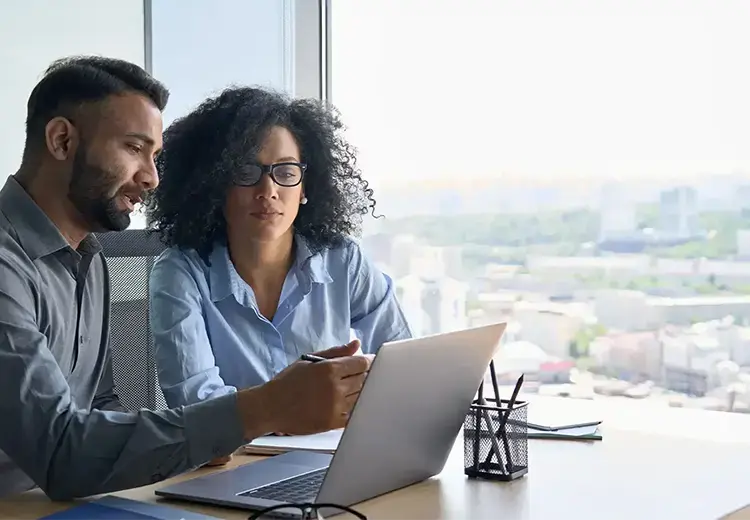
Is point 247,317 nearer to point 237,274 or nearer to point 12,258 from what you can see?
point 237,274

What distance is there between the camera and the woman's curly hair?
217 centimetres

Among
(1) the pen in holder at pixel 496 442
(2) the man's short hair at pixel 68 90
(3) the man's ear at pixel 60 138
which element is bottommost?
(1) the pen in holder at pixel 496 442

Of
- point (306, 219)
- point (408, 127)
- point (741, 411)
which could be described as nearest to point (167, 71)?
point (408, 127)

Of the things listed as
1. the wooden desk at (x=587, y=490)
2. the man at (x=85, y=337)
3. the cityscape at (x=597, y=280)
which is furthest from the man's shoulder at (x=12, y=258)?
the cityscape at (x=597, y=280)

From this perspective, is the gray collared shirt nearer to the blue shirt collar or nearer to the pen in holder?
the pen in holder

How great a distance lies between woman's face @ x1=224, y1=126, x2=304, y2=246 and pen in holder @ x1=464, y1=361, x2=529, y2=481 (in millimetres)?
803

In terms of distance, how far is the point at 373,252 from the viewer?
317 centimetres

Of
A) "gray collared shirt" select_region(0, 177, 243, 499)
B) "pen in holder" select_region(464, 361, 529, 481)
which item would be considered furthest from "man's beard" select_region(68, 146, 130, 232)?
"pen in holder" select_region(464, 361, 529, 481)

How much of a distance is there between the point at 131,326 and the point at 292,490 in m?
0.79

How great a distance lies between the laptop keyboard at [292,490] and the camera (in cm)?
124

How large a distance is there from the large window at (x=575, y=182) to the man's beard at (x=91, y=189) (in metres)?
1.46

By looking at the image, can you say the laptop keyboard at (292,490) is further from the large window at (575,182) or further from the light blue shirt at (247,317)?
the large window at (575,182)

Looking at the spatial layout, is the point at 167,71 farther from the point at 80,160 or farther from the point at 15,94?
the point at 80,160

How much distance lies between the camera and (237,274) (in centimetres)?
209
